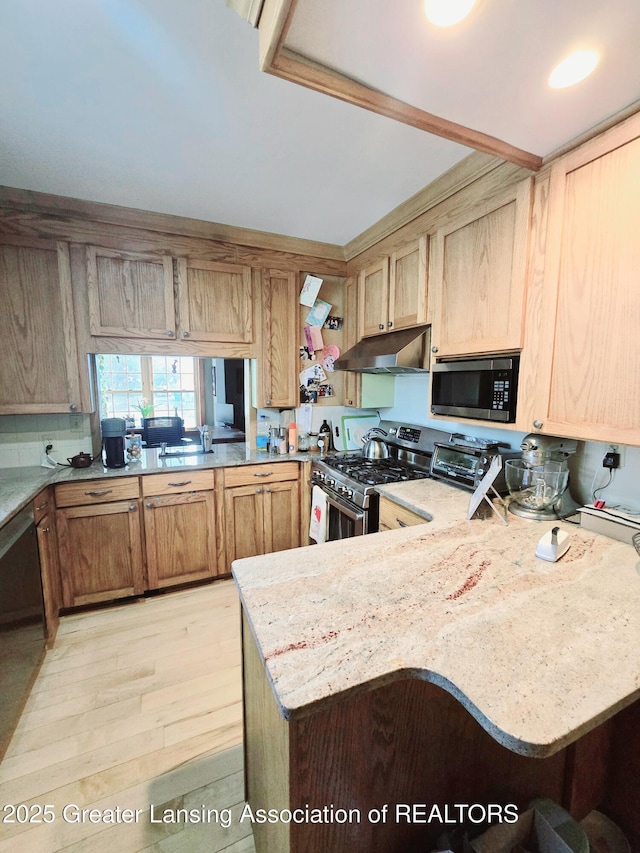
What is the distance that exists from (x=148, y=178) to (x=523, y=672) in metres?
2.51

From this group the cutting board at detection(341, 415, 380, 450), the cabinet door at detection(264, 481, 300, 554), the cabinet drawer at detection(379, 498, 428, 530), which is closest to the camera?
the cabinet drawer at detection(379, 498, 428, 530)

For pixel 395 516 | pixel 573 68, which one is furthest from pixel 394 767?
pixel 573 68

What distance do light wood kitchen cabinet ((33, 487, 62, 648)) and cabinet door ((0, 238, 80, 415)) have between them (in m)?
0.60

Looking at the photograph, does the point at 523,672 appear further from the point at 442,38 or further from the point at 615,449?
the point at 442,38

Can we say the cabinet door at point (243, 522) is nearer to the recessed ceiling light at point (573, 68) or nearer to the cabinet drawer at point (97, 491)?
the cabinet drawer at point (97, 491)

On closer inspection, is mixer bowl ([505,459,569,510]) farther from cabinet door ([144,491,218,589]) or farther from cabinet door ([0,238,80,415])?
cabinet door ([0,238,80,415])

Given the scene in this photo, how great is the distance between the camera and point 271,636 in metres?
0.78

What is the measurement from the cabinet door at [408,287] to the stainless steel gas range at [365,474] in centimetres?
75

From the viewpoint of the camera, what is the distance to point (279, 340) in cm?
276

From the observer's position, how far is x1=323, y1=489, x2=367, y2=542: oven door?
2.02m

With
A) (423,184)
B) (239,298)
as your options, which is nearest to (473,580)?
(423,184)

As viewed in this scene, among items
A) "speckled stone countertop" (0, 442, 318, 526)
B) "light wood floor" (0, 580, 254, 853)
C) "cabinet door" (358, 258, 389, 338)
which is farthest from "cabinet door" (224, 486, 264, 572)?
"cabinet door" (358, 258, 389, 338)

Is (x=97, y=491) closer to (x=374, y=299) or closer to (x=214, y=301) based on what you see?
(x=214, y=301)

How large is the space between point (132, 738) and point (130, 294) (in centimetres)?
238
